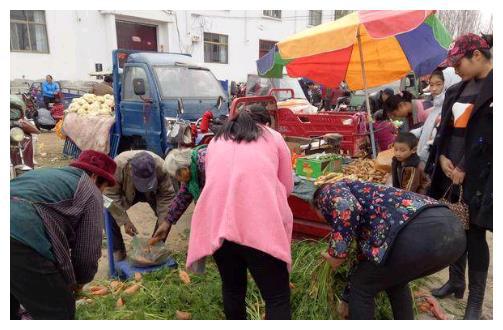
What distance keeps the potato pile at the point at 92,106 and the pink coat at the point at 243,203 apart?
6247mm

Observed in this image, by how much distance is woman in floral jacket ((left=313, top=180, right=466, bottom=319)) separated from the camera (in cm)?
181

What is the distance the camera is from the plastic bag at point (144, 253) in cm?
308

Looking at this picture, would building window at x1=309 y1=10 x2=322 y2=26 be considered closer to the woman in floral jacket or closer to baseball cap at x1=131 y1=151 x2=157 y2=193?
baseball cap at x1=131 y1=151 x2=157 y2=193

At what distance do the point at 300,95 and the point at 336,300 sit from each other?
8.22 m

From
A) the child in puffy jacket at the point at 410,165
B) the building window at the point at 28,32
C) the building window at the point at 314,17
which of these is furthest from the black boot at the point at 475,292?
the building window at the point at 314,17

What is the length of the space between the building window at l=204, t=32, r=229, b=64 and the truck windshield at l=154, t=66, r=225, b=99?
34.0 feet

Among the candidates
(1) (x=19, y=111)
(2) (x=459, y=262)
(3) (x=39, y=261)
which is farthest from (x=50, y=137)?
(2) (x=459, y=262)

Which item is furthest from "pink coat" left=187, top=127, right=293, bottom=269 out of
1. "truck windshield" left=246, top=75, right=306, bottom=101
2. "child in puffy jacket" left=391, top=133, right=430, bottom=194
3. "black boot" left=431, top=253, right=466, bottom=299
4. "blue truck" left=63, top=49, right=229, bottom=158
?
"truck windshield" left=246, top=75, right=306, bottom=101

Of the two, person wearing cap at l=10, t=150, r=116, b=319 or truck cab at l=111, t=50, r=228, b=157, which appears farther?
truck cab at l=111, t=50, r=228, b=157

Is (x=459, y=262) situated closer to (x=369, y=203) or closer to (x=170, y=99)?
(x=369, y=203)

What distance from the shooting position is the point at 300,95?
33.7ft

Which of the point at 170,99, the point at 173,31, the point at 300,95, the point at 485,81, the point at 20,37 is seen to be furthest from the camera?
the point at 173,31

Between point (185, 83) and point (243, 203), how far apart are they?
190 inches

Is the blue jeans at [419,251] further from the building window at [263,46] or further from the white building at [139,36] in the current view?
the building window at [263,46]
